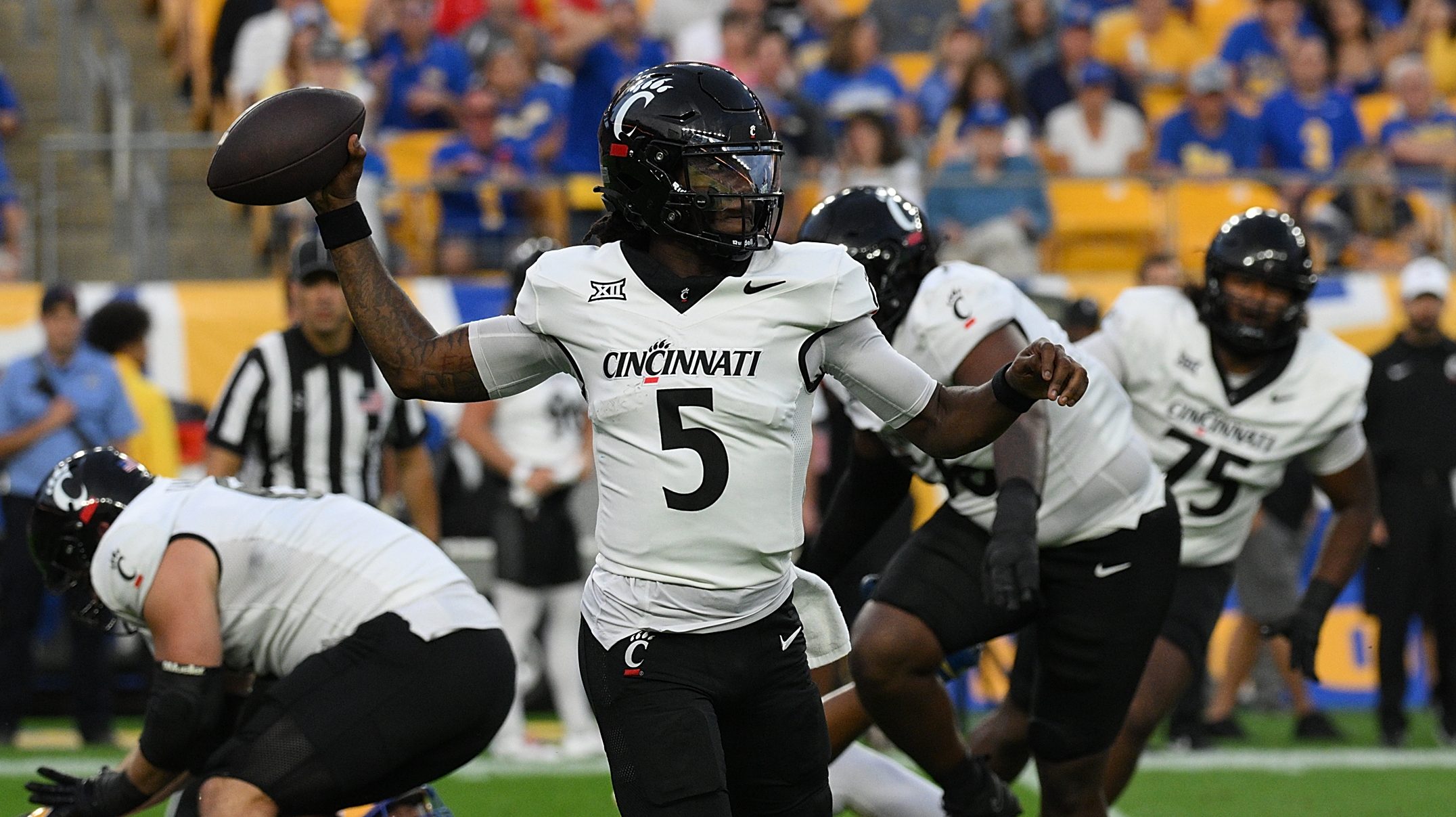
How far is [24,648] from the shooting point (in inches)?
310

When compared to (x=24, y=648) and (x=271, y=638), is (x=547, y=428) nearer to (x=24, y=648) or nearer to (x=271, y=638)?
(x=24, y=648)

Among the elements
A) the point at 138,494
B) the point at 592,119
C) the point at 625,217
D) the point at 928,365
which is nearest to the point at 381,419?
the point at 138,494

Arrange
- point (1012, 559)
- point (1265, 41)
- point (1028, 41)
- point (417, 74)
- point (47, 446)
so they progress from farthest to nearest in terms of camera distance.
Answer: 1. point (1265, 41)
2. point (1028, 41)
3. point (417, 74)
4. point (47, 446)
5. point (1012, 559)

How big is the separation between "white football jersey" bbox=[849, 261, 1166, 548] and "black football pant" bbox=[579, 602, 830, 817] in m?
1.13

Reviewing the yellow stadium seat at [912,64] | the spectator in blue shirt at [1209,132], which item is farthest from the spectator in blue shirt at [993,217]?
the yellow stadium seat at [912,64]

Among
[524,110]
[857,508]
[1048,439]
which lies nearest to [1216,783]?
[857,508]

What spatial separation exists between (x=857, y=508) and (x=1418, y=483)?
4396mm

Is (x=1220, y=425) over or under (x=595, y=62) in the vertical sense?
under

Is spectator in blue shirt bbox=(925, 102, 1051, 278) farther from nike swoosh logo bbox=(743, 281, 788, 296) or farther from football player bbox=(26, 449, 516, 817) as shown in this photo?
nike swoosh logo bbox=(743, 281, 788, 296)

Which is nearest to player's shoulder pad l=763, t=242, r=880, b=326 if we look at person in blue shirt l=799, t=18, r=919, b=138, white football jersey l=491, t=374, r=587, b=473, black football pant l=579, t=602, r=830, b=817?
black football pant l=579, t=602, r=830, b=817

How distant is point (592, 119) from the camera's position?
32.8 feet

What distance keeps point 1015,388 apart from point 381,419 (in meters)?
3.38

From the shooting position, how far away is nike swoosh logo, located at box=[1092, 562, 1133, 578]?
14.8ft

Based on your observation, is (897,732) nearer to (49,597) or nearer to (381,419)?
(381,419)
